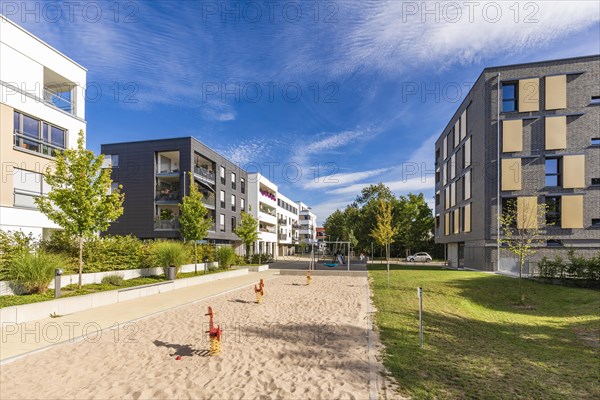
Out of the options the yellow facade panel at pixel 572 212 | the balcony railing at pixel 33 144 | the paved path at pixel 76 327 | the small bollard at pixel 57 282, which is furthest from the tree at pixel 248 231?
the yellow facade panel at pixel 572 212

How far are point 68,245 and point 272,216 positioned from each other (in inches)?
1802

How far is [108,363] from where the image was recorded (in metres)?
6.21

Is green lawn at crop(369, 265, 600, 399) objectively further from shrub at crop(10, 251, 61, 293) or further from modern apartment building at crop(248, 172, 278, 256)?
modern apartment building at crop(248, 172, 278, 256)

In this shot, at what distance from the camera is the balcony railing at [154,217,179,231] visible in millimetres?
30406

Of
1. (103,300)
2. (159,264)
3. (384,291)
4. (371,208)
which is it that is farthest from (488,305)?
(371,208)

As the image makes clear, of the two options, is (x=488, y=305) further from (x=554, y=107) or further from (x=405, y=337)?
(x=554, y=107)

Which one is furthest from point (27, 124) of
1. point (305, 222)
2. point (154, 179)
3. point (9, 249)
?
point (305, 222)

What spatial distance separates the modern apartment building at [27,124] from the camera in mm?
16833

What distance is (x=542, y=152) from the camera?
25.6 meters

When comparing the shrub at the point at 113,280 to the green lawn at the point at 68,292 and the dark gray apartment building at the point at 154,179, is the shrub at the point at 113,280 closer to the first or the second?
the green lawn at the point at 68,292

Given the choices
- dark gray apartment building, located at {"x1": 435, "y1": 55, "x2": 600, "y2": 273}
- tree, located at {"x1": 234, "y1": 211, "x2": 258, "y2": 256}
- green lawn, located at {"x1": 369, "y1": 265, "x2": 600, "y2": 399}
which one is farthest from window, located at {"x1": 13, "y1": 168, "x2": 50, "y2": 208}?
dark gray apartment building, located at {"x1": 435, "y1": 55, "x2": 600, "y2": 273}

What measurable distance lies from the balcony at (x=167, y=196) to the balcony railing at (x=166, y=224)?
2114 millimetres

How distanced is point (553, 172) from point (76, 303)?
3290 centimetres

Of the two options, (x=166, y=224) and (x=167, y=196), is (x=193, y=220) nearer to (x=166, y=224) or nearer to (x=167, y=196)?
(x=166, y=224)
